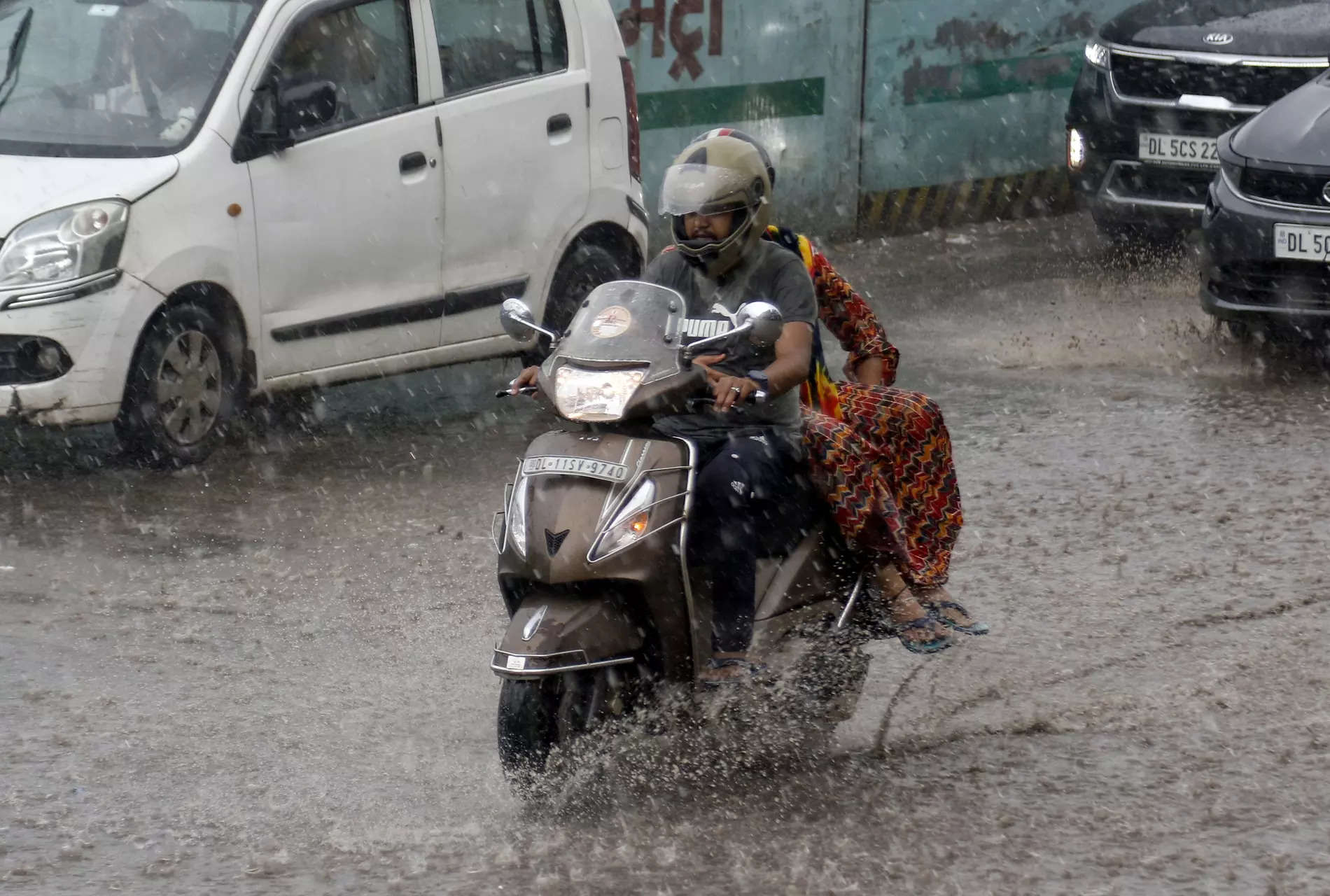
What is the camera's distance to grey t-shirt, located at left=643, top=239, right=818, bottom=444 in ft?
15.9

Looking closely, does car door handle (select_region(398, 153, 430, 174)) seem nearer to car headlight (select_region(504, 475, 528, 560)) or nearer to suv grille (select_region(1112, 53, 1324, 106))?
car headlight (select_region(504, 475, 528, 560))

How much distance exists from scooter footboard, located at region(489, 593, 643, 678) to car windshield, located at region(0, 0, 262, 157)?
12.6 feet

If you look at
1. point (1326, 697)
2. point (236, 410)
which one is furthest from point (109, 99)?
point (1326, 697)

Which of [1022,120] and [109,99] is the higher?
[109,99]

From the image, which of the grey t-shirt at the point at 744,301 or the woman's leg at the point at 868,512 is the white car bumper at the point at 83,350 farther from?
the woman's leg at the point at 868,512

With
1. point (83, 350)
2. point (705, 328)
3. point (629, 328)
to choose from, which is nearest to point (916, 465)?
point (705, 328)

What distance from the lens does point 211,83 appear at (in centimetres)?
782

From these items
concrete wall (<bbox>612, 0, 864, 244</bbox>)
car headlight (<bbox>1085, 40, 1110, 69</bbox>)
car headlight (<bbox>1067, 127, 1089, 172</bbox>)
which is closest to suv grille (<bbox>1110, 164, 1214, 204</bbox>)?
car headlight (<bbox>1067, 127, 1089, 172</bbox>)

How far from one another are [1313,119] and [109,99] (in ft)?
17.4

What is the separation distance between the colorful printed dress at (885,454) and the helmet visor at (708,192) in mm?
326

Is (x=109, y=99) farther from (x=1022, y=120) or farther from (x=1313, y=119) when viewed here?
(x=1022, y=120)

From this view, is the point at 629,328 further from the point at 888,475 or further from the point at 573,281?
the point at 573,281

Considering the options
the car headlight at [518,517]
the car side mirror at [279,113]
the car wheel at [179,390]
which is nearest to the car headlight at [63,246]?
the car wheel at [179,390]

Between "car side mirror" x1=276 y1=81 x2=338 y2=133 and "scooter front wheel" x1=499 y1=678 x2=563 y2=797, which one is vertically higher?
"car side mirror" x1=276 y1=81 x2=338 y2=133
